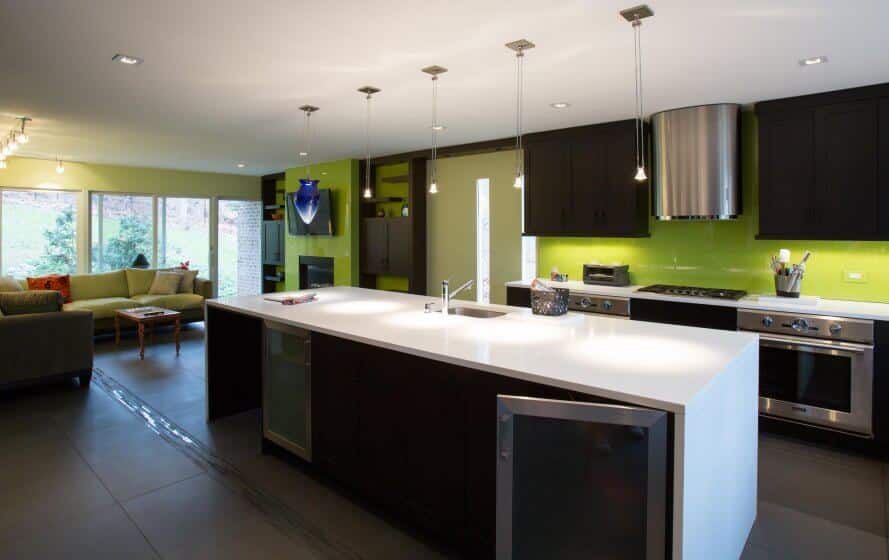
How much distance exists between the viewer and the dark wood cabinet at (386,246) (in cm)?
691

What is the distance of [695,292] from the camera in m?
4.30

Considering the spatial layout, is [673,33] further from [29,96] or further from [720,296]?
[29,96]

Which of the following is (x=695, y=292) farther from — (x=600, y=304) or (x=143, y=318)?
(x=143, y=318)

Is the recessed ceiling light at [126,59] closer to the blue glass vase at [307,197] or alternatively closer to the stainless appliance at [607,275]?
the blue glass vase at [307,197]

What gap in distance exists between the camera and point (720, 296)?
13.4 ft

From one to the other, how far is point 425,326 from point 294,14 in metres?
1.70

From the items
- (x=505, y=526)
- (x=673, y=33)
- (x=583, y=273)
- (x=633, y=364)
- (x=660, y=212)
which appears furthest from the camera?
(x=583, y=273)

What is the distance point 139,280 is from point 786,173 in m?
7.97

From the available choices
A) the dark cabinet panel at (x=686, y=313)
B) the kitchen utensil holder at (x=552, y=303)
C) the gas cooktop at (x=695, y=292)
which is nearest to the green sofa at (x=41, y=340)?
the kitchen utensil holder at (x=552, y=303)

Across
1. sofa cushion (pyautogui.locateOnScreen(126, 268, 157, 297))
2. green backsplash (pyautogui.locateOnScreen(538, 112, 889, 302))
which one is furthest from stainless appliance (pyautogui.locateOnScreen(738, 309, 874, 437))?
sofa cushion (pyautogui.locateOnScreen(126, 268, 157, 297))

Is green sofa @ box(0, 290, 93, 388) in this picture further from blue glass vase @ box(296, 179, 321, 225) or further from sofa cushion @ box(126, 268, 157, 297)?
sofa cushion @ box(126, 268, 157, 297)

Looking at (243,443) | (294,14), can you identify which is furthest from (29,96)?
(243,443)

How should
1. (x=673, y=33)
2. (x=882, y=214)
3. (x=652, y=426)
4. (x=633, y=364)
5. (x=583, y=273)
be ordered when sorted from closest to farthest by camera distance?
1. (x=652, y=426)
2. (x=633, y=364)
3. (x=673, y=33)
4. (x=882, y=214)
5. (x=583, y=273)

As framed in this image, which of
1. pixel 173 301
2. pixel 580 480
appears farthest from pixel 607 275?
pixel 173 301
